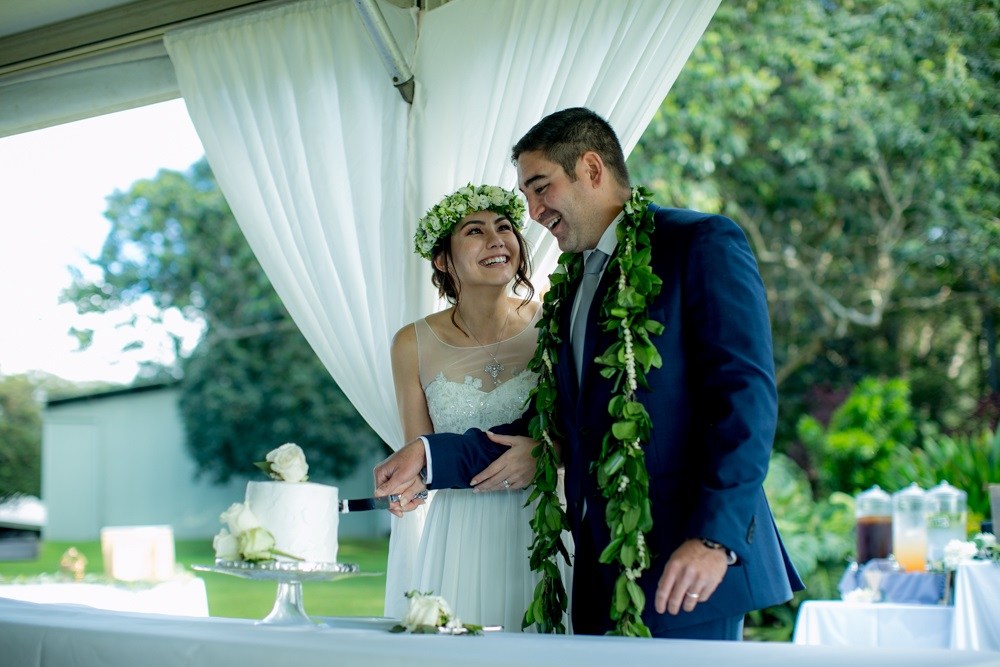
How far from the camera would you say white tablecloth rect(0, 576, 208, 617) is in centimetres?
609

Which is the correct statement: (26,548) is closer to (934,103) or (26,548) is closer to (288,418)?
(288,418)

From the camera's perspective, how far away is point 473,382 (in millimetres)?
3166

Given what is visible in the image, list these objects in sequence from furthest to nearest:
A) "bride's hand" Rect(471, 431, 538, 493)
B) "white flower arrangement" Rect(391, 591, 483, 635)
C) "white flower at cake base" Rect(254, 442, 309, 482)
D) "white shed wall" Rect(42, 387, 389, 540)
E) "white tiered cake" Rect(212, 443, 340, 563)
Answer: "white shed wall" Rect(42, 387, 389, 540) → "bride's hand" Rect(471, 431, 538, 493) → "white flower at cake base" Rect(254, 442, 309, 482) → "white tiered cake" Rect(212, 443, 340, 563) → "white flower arrangement" Rect(391, 591, 483, 635)

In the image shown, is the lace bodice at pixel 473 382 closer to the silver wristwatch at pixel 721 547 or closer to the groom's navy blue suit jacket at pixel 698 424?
the groom's navy blue suit jacket at pixel 698 424

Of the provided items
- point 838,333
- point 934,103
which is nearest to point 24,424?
point 838,333

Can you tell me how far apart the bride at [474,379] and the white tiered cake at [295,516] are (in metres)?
0.75

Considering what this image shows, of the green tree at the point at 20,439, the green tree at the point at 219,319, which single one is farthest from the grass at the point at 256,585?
the green tree at the point at 219,319

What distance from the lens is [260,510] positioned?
2131 mm

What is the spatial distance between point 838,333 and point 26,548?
13.8 metres

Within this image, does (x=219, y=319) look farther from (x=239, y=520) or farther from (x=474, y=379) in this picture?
(x=239, y=520)

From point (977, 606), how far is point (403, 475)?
3.09 metres

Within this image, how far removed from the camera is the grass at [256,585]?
17477mm

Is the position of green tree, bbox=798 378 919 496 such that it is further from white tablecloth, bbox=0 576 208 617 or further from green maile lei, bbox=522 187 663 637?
green maile lei, bbox=522 187 663 637

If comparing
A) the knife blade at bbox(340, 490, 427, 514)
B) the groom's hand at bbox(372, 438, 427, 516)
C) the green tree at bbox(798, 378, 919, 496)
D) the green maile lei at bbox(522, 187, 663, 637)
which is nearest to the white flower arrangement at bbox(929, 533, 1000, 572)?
the green maile lei at bbox(522, 187, 663, 637)
